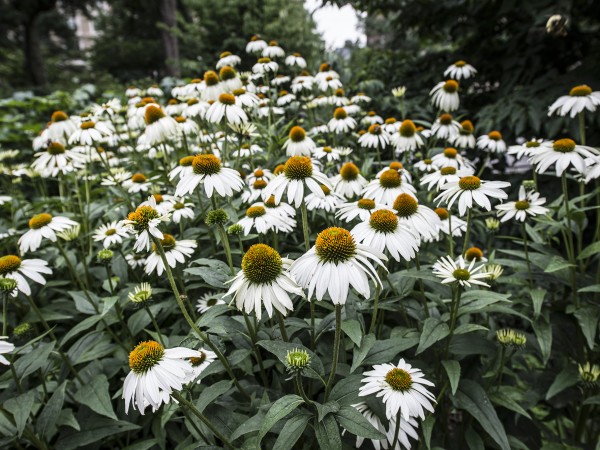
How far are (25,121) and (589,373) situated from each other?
6300 mm

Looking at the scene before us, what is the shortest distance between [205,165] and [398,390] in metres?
0.95

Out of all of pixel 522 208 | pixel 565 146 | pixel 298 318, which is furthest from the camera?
pixel 522 208

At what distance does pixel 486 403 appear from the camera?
4.53 feet

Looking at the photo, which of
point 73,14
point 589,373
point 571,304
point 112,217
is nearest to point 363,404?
point 589,373

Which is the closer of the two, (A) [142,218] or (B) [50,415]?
(A) [142,218]

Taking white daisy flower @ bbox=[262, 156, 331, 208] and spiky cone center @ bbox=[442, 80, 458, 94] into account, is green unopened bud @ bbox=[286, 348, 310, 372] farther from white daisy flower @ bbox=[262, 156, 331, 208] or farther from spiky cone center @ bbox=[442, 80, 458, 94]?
spiky cone center @ bbox=[442, 80, 458, 94]

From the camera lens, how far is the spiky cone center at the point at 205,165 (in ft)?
4.54

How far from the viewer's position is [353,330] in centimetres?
120

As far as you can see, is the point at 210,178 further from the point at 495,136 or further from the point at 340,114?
the point at 495,136

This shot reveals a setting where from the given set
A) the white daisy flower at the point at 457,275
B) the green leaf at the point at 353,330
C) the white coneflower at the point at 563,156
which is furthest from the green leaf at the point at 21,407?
the white coneflower at the point at 563,156

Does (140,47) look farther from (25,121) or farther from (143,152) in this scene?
(143,152)

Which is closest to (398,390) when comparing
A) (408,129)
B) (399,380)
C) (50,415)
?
(399,380)

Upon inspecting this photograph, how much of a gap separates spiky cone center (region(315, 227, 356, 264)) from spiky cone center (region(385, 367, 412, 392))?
16.0 inches

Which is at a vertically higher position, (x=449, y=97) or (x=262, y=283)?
(x=449, y=97)
